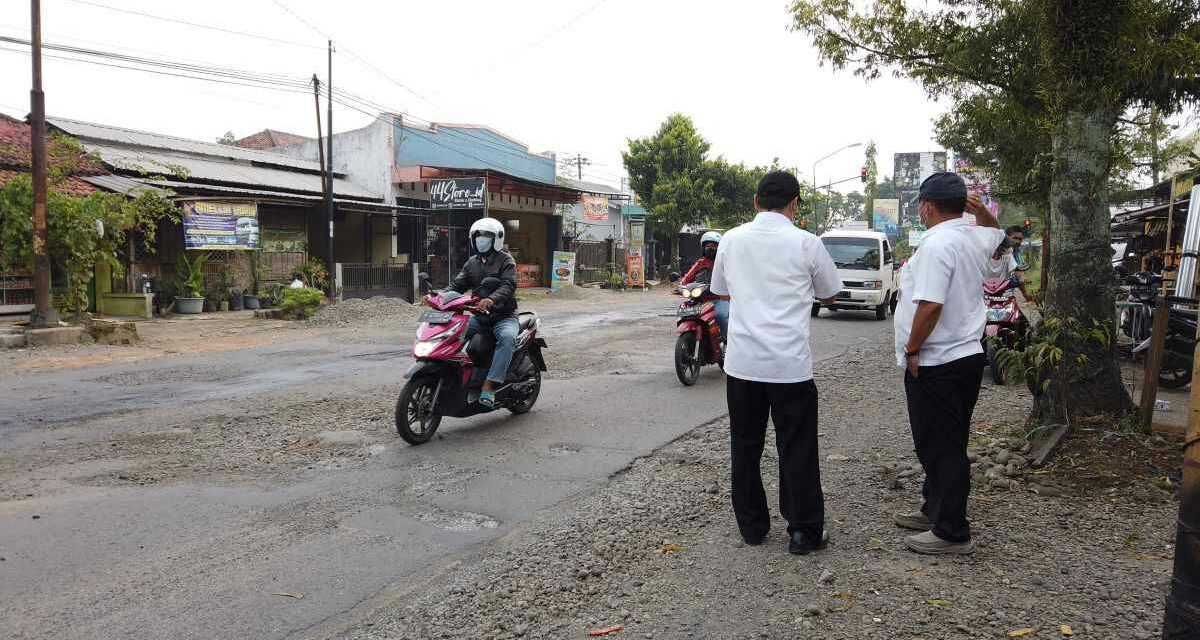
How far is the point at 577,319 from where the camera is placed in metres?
18.2

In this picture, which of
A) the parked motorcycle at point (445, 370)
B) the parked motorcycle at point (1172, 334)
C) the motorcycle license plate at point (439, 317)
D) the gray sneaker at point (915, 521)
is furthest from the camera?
the parked motorcycle at point (1172, 334)

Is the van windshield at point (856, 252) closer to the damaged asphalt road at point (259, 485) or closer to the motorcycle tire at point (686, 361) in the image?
the damaged asphalt road at point (259, 485)

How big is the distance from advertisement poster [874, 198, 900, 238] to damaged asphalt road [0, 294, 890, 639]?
173ft

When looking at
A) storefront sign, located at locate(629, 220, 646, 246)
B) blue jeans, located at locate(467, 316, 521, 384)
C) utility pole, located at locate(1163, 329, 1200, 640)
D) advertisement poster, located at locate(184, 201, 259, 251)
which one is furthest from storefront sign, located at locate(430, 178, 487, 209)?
utility pole, located at locate(1163, 329, 1200, 640)

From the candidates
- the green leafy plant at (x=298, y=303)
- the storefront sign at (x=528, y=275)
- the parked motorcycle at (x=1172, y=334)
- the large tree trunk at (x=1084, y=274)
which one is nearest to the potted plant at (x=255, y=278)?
the green leafy plant at (x=298, y=303)

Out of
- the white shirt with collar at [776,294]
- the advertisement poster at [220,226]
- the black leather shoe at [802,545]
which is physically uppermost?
the advertisement poster at [220,226]

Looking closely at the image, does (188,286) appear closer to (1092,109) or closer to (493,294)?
(493,294)

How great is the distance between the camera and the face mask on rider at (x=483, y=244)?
6664 mm

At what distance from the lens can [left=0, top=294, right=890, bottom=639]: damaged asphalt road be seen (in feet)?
11.2

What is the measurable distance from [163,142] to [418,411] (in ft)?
64.6

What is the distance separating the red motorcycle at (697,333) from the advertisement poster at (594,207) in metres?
24.7

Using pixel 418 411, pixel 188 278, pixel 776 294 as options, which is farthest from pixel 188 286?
pixel 776 294

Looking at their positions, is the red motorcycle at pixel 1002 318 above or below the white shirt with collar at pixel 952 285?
below

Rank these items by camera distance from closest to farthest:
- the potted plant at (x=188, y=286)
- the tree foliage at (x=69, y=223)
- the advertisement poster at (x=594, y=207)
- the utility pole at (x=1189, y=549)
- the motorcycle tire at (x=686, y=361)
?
1. the utility pole at (x=1189, y=549)
2. the motorcycle tire at (x=686, y=361)
3. the tree foliage at (x=69, y=223)
4. the potted plant at (x=188, y=286)
5. the advertisement poster at (x=594, y=207)
